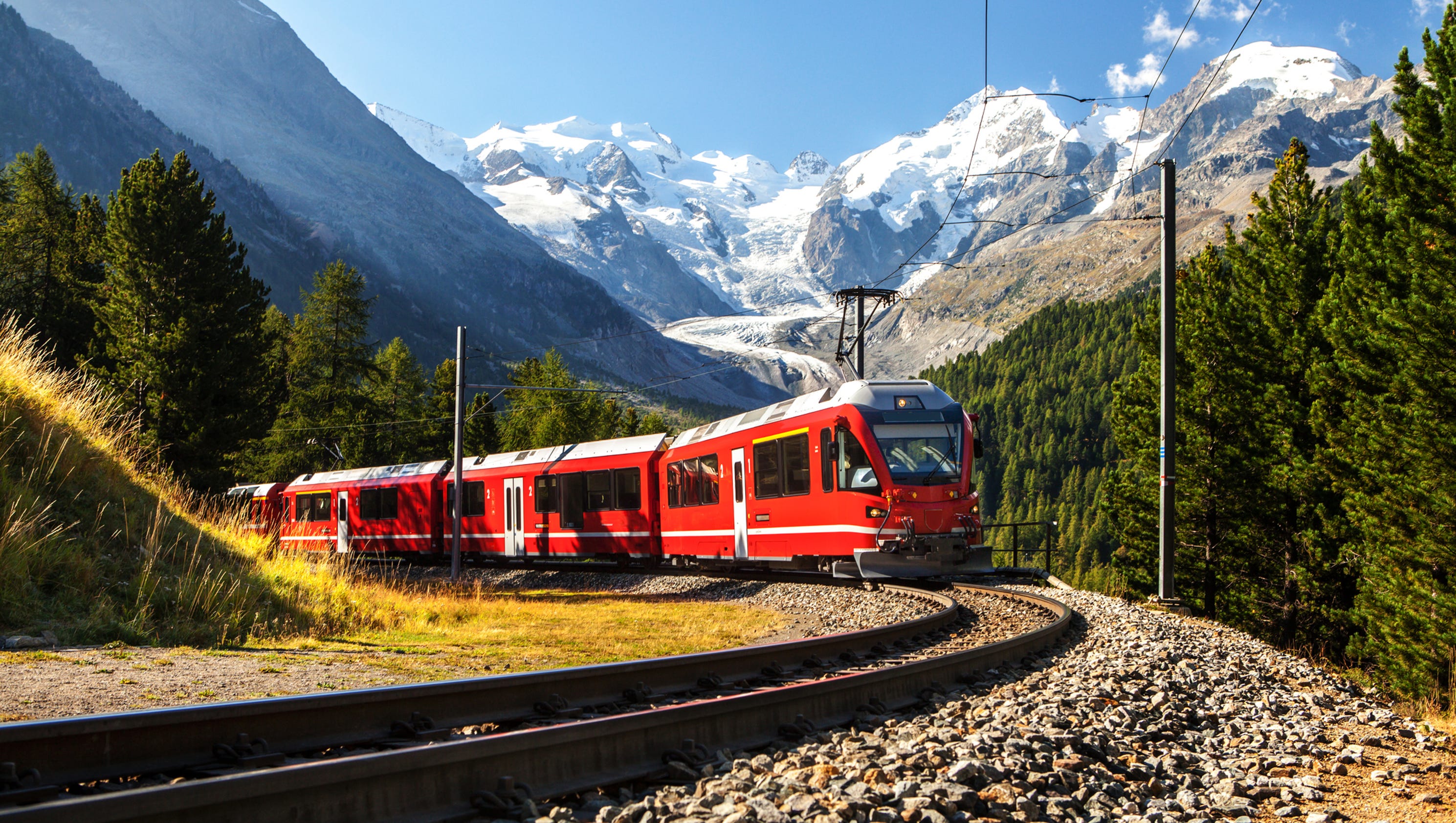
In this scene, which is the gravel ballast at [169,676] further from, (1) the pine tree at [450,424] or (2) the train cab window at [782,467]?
(1) the pine tree at [450,424]

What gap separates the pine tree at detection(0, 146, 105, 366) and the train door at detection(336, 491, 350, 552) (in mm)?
12011

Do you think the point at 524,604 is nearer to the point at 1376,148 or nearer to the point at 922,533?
the point at 922,533

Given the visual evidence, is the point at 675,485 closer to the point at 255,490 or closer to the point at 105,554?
the point at 105,554

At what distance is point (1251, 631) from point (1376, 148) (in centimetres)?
1478

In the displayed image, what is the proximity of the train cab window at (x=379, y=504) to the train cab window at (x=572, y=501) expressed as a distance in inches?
392

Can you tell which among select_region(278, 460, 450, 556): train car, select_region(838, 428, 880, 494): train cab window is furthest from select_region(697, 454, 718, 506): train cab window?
select_region(278, 460, 450, 556): train car

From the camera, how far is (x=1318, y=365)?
18.8 metres

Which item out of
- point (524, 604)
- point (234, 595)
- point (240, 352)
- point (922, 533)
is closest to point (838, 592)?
point (922, 533)

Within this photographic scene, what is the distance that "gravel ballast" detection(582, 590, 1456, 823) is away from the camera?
4.35 meters

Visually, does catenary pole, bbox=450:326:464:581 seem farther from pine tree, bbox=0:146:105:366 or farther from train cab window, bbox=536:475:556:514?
pine tree, bbox=0:146:105:366

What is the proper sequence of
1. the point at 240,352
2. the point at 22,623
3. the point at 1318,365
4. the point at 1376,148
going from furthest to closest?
the point at 240,352 → the point at 1318,365 → the point at 1376,148 → the point at 22,623

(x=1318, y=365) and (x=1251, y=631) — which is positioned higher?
(x=1318, y=365)

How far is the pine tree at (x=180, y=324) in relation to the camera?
104 ft

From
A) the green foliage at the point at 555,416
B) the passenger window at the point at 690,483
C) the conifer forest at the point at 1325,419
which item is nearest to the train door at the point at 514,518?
the passenger window at the point at 690,483
